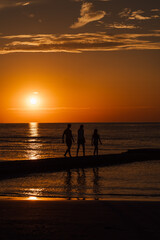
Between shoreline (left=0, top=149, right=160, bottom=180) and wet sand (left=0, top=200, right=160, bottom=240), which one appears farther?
shoreline (left=0, top=149, right=160, bottom=180)

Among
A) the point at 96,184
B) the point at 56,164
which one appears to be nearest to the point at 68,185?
the point at 96,184

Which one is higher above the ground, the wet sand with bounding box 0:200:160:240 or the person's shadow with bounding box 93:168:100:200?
the wet sand with bounding box 0:200:160:240

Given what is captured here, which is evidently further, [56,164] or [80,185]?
[56,164]

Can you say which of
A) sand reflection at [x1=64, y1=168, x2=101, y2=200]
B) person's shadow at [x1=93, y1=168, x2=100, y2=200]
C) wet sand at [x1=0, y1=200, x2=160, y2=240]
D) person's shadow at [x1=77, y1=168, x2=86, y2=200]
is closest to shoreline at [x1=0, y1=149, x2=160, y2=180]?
sand reflection at [x1=64, y1=168, x2=101, y2=200]

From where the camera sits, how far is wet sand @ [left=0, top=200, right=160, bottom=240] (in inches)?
264

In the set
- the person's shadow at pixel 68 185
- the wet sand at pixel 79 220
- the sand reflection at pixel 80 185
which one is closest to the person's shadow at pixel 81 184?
the sand reflection at pixel 80 185

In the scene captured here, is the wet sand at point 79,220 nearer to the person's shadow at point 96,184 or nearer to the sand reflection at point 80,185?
the sand reflection at point 80,185

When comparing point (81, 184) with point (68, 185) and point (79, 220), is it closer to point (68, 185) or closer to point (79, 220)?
point (68, 185)

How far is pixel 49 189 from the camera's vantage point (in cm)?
1324

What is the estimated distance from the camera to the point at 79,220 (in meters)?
7.77

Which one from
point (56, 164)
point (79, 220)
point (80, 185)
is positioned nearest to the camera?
point (79, 220)

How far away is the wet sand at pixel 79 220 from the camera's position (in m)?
6.71

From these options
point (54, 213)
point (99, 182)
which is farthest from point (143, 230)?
point (99, 182)

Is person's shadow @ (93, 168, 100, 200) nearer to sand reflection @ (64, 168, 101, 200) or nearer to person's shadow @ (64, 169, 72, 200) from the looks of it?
sand reflection @ (64, 168, 101, 200)
